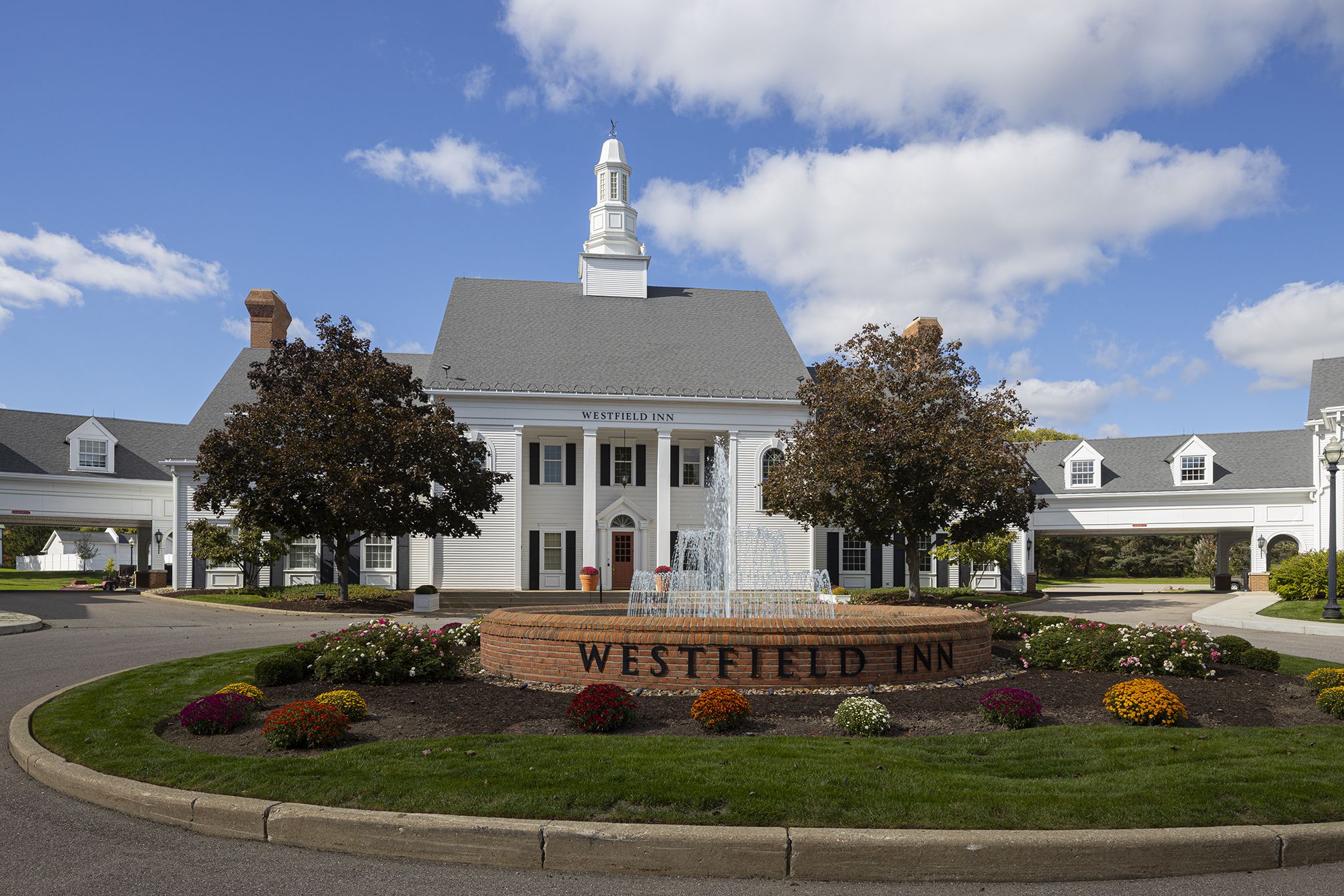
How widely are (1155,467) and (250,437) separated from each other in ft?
131

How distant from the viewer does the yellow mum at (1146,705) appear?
9266 millimetres

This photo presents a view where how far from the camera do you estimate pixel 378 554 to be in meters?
39.4

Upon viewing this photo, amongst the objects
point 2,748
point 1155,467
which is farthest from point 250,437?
point 1155,467

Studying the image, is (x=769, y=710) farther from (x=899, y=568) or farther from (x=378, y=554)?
(x=378, y=554)

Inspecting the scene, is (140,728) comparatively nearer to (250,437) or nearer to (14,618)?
(14,618)

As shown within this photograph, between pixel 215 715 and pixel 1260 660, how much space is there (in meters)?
→ 13.0

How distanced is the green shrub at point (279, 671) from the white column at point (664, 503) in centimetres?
2650

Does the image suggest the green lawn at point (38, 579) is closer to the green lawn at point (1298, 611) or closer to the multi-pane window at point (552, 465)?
the multi-pane window at point (552, 465)

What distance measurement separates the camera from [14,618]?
874 inches

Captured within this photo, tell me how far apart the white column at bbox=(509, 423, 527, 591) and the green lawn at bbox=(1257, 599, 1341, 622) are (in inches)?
991

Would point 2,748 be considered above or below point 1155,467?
below

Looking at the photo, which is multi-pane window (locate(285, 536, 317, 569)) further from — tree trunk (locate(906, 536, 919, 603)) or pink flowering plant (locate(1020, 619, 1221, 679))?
pink flowering plant (locate(1020, 619, 1221, 679))

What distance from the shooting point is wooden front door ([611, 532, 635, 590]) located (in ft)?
130

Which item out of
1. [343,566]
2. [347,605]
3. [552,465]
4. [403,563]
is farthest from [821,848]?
[403,563]
